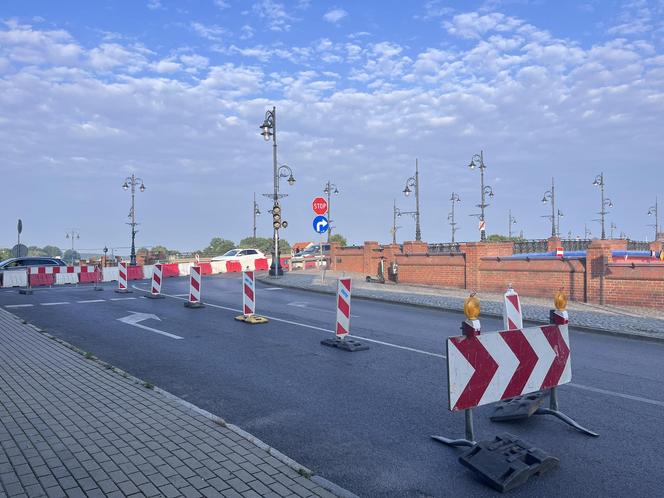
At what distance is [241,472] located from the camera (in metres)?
4.10

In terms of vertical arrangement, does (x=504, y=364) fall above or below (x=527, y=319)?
above

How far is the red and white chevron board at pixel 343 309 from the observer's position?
10000 mm

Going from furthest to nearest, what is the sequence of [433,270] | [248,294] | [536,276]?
[433,270], [536,276], [248,294]

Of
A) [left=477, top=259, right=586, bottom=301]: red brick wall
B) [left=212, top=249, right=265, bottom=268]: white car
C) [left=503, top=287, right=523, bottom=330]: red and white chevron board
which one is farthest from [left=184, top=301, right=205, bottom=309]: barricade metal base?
[left=212, top=249, right=265, bottom=268]: white car

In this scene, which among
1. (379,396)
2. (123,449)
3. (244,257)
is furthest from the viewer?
(244,257)

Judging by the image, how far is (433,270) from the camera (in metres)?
23.5

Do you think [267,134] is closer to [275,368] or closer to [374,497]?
[275,368]

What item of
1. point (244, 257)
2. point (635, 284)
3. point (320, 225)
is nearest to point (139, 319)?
point (320, 225)

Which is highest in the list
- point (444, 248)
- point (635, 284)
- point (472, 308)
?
point (444, 248)

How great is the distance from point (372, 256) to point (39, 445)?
25.9m

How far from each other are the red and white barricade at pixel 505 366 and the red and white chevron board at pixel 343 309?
4632 millimetres

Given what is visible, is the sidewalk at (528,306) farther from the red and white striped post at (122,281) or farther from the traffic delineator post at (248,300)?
the red and white striped post at (122,281)

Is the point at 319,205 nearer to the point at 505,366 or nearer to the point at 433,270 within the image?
the point at 433,270

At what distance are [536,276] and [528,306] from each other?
2.86m
